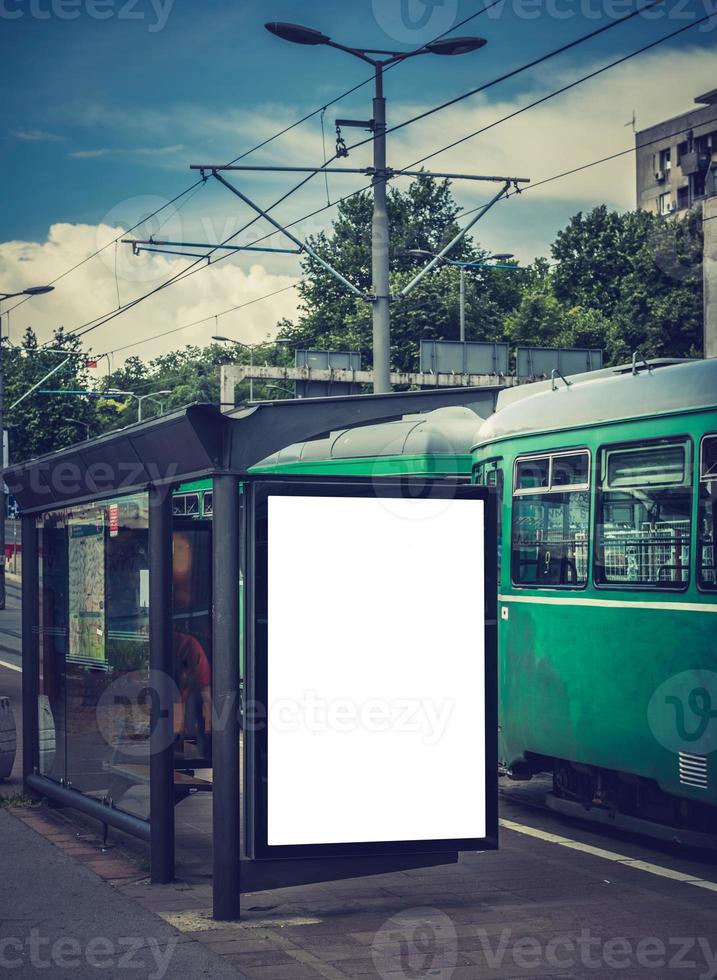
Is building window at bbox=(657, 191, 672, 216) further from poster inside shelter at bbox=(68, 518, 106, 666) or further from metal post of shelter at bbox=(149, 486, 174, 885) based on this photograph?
metal post of shelter at bbox=(149, 486, 174, 885)

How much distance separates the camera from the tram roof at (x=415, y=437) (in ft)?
47.0

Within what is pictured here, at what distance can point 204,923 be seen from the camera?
6.88 metres

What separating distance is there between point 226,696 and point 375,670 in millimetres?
784

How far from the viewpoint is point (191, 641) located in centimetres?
861

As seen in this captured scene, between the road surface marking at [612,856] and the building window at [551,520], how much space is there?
5.73 ft

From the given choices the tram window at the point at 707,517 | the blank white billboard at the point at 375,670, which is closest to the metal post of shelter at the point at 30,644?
the blank white billboard at the point at 375,670

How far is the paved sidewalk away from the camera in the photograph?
6.04 meters

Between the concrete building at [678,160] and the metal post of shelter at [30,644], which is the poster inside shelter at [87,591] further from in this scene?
the concrete building at [678,160]

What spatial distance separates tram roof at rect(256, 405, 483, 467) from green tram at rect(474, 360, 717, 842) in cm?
305

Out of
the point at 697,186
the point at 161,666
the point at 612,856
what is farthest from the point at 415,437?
the point at 697,186

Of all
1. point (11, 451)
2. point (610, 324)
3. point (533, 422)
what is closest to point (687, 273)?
point (610, 324)

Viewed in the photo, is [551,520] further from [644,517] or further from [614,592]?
[644,517]

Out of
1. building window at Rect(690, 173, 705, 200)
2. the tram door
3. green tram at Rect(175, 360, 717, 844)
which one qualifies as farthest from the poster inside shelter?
building window at Rect(690, 173, 705, 200)

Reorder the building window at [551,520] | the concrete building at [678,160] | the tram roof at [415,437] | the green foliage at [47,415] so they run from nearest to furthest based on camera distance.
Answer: the building window at [551,520]
the tram roof at [415,437]
the green foliage at [47,415]
the concrete building at [678,160]
